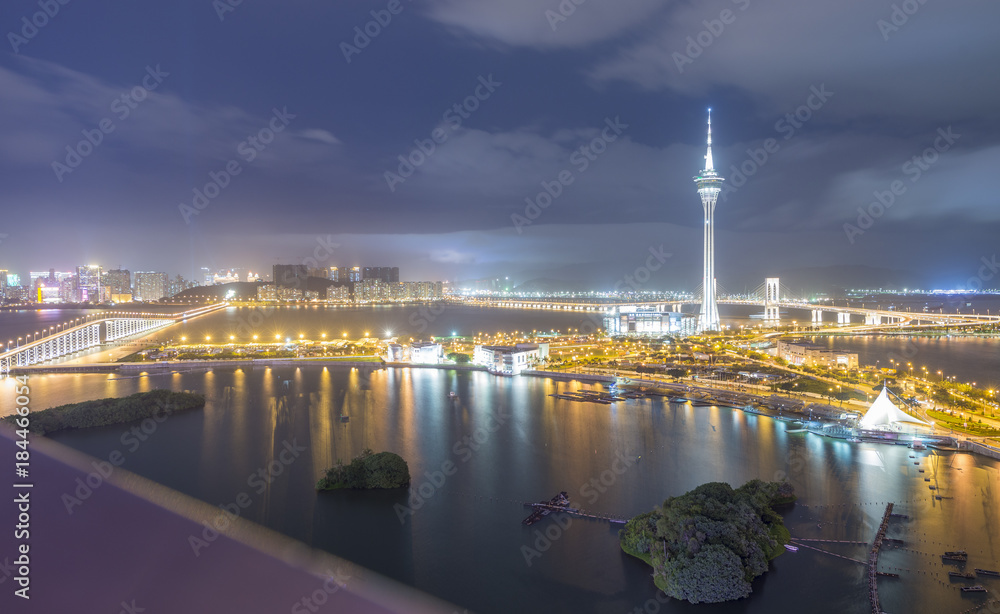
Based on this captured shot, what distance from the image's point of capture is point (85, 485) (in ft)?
2.68

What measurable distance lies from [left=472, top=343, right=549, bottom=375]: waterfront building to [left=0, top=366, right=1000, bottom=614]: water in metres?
1.71

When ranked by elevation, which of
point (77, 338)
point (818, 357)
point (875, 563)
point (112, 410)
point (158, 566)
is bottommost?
point (875, 563)

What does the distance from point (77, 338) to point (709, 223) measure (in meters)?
16.3

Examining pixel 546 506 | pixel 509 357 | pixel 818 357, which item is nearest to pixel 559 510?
pixel 546 506

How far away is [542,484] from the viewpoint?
457 centimetres

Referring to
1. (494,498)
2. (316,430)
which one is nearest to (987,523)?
(494,498)

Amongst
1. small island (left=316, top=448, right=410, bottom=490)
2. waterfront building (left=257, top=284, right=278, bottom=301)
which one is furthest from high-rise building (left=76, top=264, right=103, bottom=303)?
small island (left=316, top=448, right=410, bottom=490)

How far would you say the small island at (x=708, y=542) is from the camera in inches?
118

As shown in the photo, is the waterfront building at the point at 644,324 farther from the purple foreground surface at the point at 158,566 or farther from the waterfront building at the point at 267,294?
the waterfront building at the point at 267,294

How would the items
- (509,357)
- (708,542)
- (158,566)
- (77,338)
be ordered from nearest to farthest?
(158,566)
(708,542)
(509,357)
(77,338)

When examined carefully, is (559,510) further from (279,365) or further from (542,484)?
(279,365)

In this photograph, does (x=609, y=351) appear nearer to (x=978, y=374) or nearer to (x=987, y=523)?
(x=978, y=374)

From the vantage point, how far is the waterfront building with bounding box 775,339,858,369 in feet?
33.1

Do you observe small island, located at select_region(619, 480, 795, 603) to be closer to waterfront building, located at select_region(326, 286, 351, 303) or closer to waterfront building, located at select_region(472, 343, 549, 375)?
waterfront building, located at select_region(472, 343, 549, 375)
